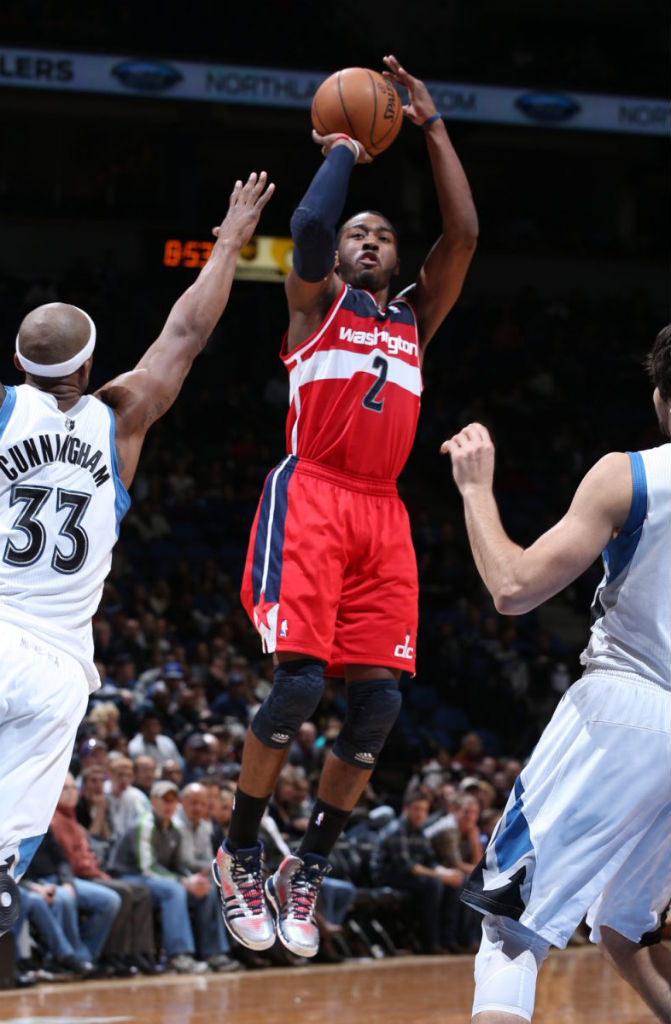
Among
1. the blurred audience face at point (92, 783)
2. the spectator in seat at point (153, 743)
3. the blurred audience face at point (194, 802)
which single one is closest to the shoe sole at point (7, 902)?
the blurred audience face at point (92, 783)

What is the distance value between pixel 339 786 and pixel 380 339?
1.78 m

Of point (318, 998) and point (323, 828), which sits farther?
point (318, 998)

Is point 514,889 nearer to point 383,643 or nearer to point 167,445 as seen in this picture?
point 383,643

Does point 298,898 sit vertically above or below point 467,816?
above

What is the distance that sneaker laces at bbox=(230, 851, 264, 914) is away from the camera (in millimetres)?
5363

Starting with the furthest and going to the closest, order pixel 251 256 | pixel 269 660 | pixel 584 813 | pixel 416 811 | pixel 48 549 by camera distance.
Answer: pixel 251 256
pixel 269 660
pixel 416 811
pixel 48 549
pixel 584 813

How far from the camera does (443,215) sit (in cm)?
561

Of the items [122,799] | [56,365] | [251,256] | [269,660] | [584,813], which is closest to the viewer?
[584,813]

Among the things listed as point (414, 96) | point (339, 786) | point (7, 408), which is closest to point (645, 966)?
point (339, 786)

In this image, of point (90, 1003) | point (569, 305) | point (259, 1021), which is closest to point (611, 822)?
point (259, 1021)

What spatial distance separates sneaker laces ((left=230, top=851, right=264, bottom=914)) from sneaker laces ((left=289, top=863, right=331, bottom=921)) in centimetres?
13

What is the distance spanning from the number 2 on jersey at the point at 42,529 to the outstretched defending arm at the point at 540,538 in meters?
1.39

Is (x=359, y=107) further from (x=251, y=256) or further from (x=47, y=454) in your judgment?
(x=251, y=256)

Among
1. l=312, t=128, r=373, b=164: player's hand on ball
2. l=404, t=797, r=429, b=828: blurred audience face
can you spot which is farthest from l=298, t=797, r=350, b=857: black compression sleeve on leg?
Result: l=404, t=797, r=429, b=828: blurred audience face
